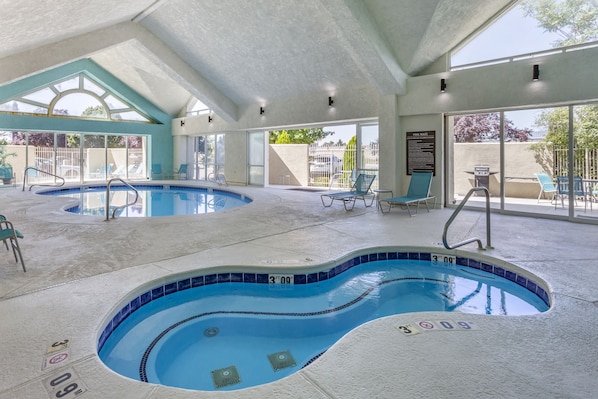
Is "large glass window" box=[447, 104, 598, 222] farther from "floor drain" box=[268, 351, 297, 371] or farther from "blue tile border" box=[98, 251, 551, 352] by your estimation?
"floor drain" box=[268, 351, 297, 371]

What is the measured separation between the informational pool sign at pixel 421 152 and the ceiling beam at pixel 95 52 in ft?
24.9

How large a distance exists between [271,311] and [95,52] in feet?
33.7

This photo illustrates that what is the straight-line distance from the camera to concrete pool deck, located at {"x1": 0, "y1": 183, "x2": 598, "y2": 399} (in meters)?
1.79

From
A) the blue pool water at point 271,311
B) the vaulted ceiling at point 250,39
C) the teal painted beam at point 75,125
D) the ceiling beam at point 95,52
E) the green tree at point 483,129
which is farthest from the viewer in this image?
the teal painted beam at point 75,125

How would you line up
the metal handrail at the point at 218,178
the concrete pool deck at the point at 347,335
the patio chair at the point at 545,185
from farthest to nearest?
the metal handrail at the point at 218,178 < the patio chair at the point at 545,185 < the concrete pool deck at the point at 347,335

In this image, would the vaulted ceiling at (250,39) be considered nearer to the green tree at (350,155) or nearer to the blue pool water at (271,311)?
the green tree at (350,155)

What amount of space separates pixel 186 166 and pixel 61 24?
28.5 feet

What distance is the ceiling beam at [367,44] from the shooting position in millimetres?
6531

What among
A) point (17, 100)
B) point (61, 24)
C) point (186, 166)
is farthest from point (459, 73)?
point (17, 100)

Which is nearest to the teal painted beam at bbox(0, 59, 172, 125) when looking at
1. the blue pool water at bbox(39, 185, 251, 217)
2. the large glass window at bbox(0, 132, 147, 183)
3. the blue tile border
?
the large glass window at bbox(0, 132, 147, 183)

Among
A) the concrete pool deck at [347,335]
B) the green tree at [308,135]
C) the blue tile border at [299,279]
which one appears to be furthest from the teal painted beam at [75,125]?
the blue tile border at [299,279]

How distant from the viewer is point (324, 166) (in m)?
14.3

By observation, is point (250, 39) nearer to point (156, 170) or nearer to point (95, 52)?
point (95, 52)

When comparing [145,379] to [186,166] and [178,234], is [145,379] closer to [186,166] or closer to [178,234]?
[178,234]
